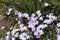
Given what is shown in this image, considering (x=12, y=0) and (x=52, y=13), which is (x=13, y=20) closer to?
(x=12, y=0)

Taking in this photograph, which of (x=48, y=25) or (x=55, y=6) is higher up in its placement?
(x=55, y=6)

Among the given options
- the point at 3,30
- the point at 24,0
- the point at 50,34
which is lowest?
the point at 50,34

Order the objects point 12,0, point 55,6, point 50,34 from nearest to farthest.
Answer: point 50,34
point 55,6
point 12,0

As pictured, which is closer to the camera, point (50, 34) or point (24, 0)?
point (50, 34)

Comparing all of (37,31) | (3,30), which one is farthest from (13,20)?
(37,31)

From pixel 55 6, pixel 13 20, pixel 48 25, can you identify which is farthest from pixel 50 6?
pixel 13 20

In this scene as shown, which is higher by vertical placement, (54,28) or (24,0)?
(24,0)

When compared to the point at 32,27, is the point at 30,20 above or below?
above

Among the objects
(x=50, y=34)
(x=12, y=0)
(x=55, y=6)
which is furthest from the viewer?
(x=12, y=0)

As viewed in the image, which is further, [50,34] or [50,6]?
[50,6]

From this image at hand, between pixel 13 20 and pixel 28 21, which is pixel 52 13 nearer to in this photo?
pixel 28 21
